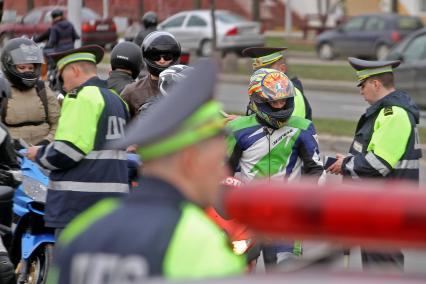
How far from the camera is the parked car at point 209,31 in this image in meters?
37.0

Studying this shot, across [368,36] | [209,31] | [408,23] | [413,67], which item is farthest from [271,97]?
[209,31]

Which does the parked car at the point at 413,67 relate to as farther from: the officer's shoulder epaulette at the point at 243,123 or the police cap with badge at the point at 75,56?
the police cap with badge at the point at 75,56

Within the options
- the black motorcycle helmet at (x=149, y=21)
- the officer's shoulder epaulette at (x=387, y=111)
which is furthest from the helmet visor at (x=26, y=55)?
the black motorcycle helmet at (x=149, y=21)

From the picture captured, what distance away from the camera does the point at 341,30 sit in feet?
124

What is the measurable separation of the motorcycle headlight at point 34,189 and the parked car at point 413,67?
48.4 feet

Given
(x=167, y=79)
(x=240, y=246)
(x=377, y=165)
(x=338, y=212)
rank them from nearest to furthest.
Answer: (x=338, y=212)
(x=240, y=246)
(x=377, y=165)
(x=167, y=79)

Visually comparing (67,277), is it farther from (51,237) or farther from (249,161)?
(51,237)

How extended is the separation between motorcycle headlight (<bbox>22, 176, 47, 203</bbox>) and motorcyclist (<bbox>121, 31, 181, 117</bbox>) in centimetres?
107

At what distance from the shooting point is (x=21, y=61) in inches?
363

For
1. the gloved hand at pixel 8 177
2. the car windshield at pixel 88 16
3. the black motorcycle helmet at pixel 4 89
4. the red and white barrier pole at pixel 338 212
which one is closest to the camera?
the red and white barrier pole at pixel 338 212

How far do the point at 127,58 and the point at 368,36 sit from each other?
2726cm

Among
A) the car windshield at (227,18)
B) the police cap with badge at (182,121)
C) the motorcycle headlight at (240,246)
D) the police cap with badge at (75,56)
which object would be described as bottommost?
the car windshield at (227,18)

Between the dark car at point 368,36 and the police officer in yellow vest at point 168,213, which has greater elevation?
the police officer in yellow vest at point 168,213

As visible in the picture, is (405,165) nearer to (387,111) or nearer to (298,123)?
(387,111)
